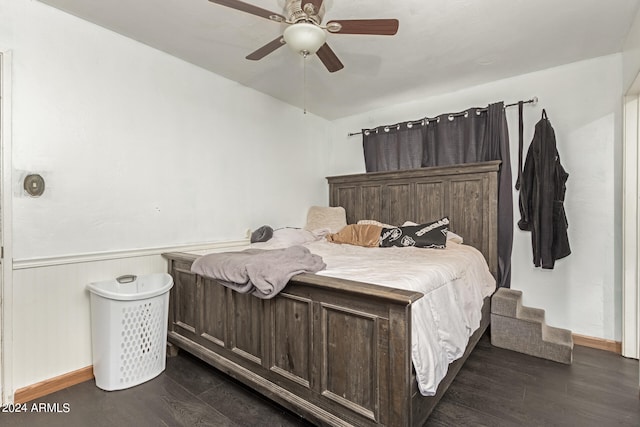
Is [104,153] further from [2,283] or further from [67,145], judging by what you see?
[2,283]

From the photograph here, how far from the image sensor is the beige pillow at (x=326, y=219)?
3.83m

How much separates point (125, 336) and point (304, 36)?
2.17m

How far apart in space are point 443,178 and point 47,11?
11.6ft

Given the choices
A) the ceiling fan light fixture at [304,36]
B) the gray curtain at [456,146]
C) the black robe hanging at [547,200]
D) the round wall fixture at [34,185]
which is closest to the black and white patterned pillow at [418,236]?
the gray curtain at [456,146]

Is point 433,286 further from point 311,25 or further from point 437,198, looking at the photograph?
point 437,198

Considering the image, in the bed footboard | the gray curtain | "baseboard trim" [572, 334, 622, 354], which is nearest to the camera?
the bed footboard

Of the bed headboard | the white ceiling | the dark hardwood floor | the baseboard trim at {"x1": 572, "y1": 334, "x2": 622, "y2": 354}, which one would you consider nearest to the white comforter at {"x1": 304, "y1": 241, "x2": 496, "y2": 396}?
the dark hardwood floor

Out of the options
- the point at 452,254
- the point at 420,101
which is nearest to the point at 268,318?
the point at 452,254

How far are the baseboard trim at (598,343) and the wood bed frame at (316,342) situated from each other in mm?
873

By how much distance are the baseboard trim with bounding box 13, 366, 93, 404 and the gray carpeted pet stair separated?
3.22 metres

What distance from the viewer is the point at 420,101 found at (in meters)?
3.65

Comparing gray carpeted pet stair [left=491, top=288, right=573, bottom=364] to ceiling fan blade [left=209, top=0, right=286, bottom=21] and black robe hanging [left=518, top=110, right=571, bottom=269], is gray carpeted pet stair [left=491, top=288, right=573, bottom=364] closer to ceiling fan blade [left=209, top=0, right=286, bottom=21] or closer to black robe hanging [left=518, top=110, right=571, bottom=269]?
black robe hanging [left=518, top=110, right=571, bottom=269]

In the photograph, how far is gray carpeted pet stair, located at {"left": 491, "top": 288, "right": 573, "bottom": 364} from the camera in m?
2.38

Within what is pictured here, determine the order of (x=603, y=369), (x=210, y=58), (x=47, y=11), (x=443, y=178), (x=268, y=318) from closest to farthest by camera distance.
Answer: (x=268, y=318) → (x=47, y=11) → (x=603, y=369) → (x=210, y=58) → (x=443, y=178)
